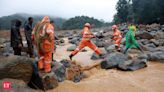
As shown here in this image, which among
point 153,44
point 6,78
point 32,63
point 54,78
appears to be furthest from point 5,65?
point 153,44

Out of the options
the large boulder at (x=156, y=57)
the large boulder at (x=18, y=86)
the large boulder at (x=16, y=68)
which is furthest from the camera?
the large boulder at (x=156, y=57)

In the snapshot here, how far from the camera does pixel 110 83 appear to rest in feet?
23.6

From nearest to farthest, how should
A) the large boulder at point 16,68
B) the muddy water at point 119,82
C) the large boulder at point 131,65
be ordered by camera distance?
the large boulder at point 16,68, the muddy water at point 119,82, the large boulder at point 131,65

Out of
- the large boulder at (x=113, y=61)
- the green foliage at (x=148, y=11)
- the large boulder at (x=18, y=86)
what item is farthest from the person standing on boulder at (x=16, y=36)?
the green foliage at (x=148, y=11)

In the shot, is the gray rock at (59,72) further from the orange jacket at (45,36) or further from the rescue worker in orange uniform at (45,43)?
the orange jacket at (45,36)

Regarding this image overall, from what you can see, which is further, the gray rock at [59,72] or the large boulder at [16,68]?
the gray rock at [59,72]

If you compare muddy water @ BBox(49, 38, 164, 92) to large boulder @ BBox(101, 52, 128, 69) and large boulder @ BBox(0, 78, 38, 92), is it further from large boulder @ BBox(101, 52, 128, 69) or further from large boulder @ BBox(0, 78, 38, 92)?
large boulder @ BBox(0, 78, 38, 92)

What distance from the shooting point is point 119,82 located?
733 cm

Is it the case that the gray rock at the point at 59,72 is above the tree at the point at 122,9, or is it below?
below

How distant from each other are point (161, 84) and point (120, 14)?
1567 inches

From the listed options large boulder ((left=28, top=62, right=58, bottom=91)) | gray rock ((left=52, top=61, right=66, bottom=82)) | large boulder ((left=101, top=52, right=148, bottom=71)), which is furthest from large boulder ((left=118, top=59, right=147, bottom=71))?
large boulder ((left=28, top=62, right=58, bottom=91))

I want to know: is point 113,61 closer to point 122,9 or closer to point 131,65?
point 131,65

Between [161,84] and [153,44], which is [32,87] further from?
[153,44]

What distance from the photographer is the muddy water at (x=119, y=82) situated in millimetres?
6754
